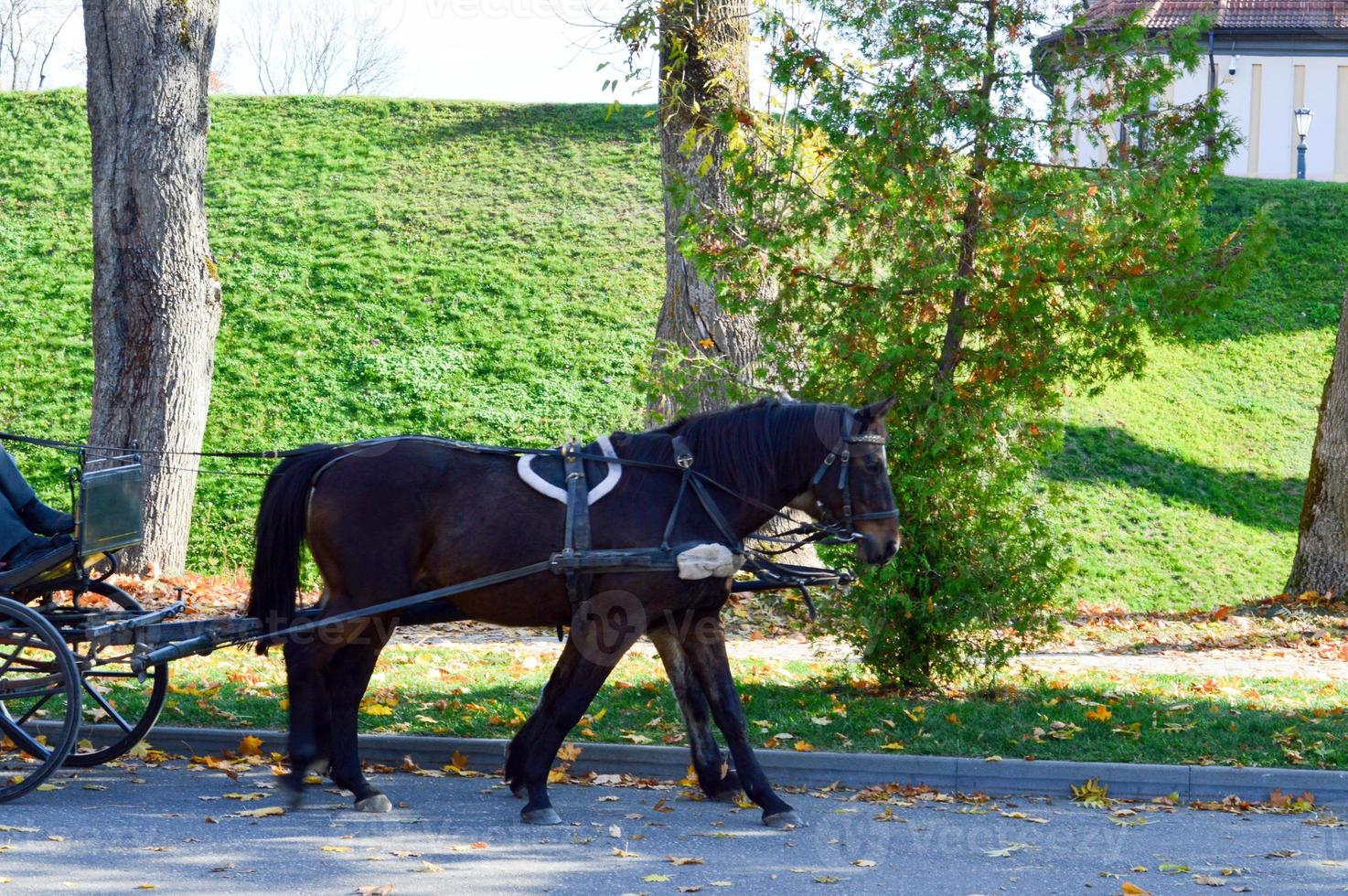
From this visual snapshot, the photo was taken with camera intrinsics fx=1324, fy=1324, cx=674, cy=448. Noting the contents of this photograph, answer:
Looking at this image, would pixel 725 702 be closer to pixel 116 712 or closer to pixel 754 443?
pixel 754 443

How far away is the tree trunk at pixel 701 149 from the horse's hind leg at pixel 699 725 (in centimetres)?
306

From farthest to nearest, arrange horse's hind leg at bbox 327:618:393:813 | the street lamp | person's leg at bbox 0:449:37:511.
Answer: the street lamp
person's leg at bbox 0:449:37:511
horse's hind leg at bbox 327:618:393:813

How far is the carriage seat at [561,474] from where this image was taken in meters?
6.03

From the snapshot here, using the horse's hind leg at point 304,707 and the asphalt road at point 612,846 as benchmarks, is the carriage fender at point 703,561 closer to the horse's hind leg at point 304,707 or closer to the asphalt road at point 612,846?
the asphalt road at point 612,846

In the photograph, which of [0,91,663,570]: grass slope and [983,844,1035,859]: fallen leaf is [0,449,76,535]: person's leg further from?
[0,91,663,570]: grass slope

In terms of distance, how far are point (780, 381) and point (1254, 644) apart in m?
A: 5.33

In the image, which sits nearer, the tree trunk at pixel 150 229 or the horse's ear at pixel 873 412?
the horse's ear at pixel 873 412

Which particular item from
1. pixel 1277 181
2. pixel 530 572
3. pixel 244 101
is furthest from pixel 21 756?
pixel 1277 181

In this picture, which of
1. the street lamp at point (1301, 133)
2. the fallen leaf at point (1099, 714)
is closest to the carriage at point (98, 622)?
the fallen leaf at point (1099, 714)

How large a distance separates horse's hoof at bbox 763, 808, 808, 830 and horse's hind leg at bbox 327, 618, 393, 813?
1.74m

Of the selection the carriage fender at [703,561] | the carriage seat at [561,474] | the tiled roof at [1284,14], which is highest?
the tiled roof at [1284,14]

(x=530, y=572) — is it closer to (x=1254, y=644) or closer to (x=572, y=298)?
(x=1254, y=644)

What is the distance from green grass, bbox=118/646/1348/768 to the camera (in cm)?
698

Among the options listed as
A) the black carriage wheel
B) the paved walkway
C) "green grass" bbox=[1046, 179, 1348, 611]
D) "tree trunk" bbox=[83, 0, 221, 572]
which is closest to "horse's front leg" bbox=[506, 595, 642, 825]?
the black carriage wheel
